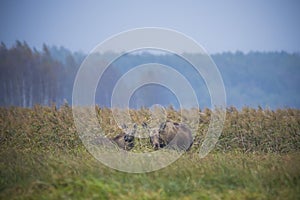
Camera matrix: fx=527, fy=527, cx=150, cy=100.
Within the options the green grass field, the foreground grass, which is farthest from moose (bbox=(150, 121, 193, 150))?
the foreground grass

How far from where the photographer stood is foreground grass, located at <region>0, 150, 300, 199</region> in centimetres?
919

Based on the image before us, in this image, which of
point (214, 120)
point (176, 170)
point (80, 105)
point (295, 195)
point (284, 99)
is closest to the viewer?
point (295, 195)

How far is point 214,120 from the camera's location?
17.2m

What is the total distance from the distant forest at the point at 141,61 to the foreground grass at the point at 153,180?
4300 centimetres

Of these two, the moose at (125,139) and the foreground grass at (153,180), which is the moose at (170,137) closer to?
the moose at (125,139)

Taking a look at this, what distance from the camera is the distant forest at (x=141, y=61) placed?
6436 cm

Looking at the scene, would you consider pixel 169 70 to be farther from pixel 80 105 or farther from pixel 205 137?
pixel 80 105

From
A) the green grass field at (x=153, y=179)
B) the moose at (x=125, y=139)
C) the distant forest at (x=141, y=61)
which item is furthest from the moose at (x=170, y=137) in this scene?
the distant forest at (x=141, y=61)

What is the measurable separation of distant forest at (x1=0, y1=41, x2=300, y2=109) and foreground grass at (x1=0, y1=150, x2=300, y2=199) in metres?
43.0

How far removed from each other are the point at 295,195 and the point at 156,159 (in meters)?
3.29

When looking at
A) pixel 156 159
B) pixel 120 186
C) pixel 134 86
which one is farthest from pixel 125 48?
pixel 120 186

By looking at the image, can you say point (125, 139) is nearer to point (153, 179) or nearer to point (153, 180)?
point (153, 179)

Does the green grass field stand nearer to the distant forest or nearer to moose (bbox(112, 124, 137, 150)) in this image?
moose (bbox(112, 124, 137, 150))

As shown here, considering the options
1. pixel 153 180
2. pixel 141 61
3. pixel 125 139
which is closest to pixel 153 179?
pixel 153 180
